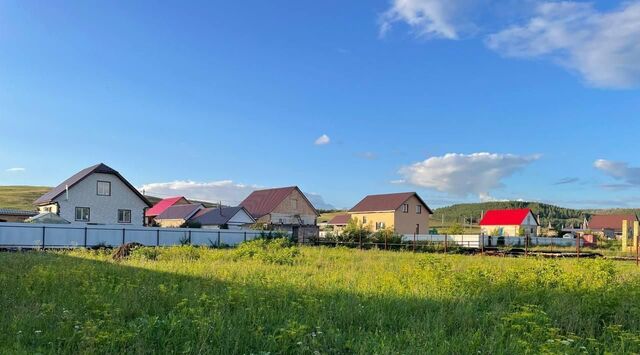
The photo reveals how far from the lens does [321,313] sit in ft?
22.4

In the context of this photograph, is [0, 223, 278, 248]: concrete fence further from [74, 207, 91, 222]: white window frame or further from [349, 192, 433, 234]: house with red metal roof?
[349, 192, 433, 234]: house with red metal roof

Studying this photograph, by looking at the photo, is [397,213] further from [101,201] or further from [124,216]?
[101,201]

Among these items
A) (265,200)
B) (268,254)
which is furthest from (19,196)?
(268,254)

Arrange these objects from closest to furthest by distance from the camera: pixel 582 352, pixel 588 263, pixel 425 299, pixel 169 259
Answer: pixel 582 352
pixel 425 299
pixel 588 263
pixel 169 259

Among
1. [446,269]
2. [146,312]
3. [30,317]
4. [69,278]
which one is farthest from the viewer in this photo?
[446,269]

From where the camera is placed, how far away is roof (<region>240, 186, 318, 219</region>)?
2089 inches

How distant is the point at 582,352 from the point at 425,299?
10.1 ft

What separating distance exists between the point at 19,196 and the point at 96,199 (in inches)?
3333

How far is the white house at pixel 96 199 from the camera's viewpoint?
37719mm

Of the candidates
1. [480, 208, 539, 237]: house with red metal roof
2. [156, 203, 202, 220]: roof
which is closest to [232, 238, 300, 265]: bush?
[156, 203, 202, 220]: roof

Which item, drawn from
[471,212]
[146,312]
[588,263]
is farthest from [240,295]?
[471,212]

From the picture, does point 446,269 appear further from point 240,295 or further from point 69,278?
point 69,278

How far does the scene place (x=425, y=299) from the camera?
8164 millimetres

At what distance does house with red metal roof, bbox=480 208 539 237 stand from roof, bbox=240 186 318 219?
101 feet
